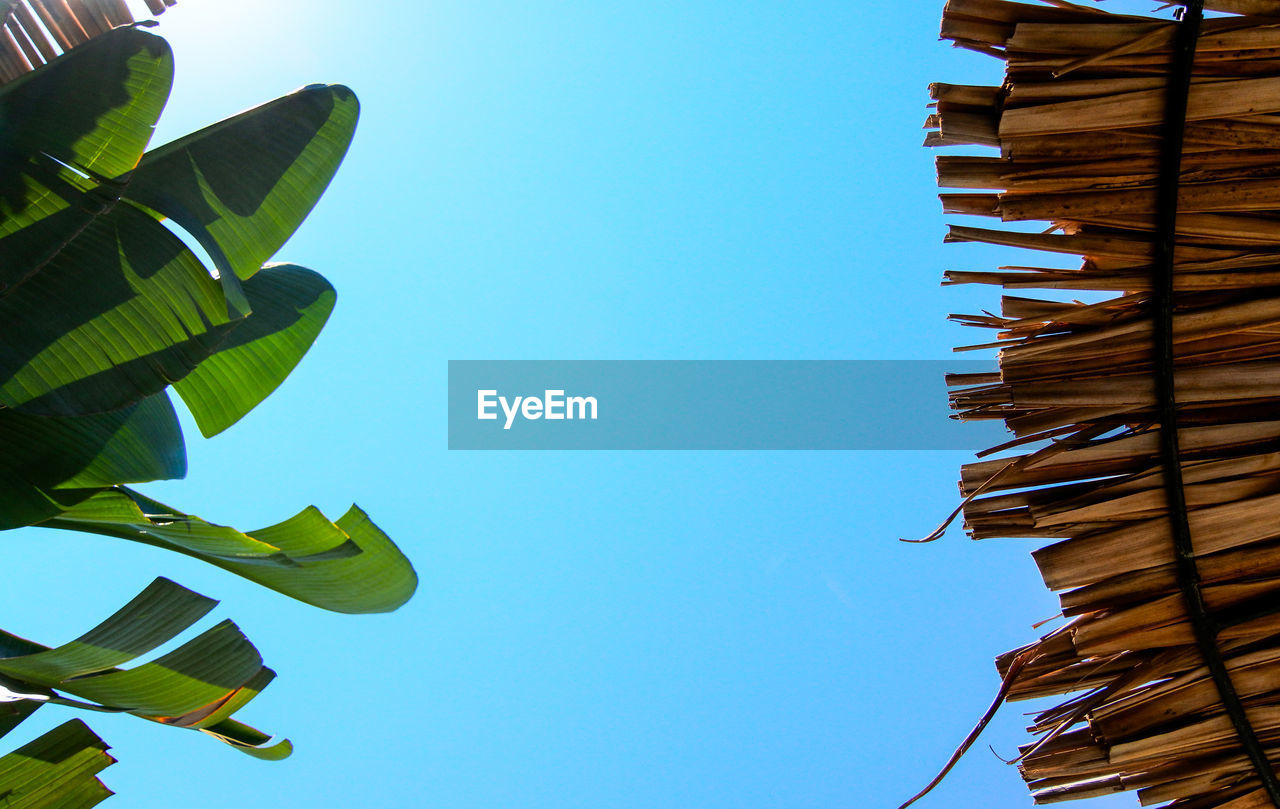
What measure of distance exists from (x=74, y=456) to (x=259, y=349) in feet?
1.75

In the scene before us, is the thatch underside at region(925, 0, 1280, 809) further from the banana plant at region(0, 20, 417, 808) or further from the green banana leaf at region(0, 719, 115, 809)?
the green banana leaf at region(0, 719, 115, 809)

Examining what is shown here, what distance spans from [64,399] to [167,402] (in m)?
0.56

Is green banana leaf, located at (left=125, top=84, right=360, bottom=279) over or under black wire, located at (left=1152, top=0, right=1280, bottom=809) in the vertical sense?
over

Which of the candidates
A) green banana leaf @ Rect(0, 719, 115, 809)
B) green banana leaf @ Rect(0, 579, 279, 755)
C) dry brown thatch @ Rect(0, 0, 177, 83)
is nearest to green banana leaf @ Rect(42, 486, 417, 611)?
green banana leaf @ Rect(0, 579, 279, 755)

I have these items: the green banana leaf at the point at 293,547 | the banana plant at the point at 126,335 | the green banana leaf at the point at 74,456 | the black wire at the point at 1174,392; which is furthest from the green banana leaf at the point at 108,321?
the black wire at the point at 1174,392

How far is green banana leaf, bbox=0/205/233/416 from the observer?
165 centimetres

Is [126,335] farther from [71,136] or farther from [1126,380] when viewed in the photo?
[1126,380]

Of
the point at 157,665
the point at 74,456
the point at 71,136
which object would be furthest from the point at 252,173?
the point at 157,665

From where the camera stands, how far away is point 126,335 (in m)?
1.74

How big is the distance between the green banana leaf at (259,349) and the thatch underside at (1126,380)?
187 cm

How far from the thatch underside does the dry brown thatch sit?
1718mm

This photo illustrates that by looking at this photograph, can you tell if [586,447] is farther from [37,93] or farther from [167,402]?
[37,93]

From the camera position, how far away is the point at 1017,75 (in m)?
1.13

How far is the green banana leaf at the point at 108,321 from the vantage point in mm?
1654
